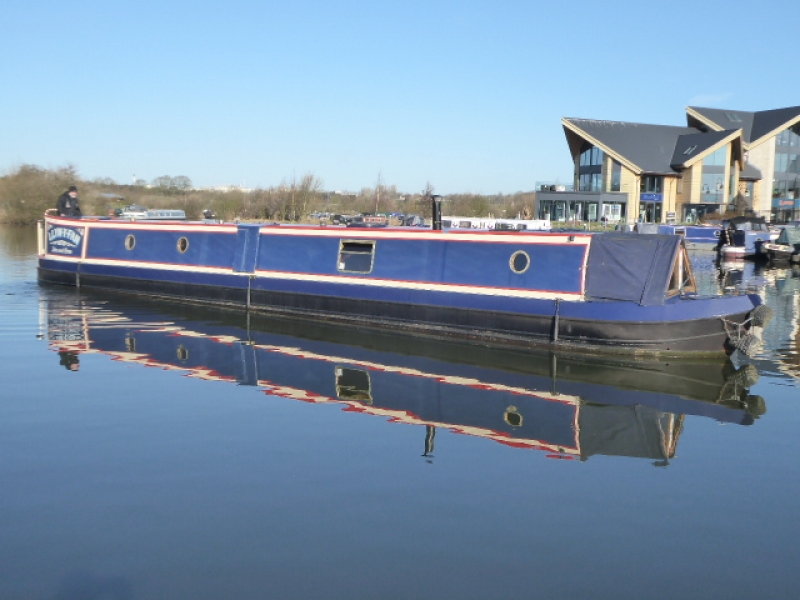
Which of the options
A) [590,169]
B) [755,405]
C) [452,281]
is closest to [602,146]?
[590,169]

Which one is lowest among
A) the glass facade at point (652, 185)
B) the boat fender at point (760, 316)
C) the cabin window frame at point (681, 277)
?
the boat fender at point (760, 316)

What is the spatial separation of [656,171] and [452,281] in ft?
134

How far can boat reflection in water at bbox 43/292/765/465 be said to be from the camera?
335 inches

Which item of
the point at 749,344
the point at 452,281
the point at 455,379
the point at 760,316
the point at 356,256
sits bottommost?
the point at 455,379

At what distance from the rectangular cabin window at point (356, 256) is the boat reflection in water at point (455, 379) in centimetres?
118

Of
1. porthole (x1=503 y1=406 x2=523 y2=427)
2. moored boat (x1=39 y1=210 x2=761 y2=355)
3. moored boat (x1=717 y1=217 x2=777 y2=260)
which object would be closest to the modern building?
moored boat (x1=717 y1=217 x2=777 y2=260)

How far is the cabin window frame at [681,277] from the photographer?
39.9ft

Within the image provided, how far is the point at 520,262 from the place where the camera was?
13.0 m

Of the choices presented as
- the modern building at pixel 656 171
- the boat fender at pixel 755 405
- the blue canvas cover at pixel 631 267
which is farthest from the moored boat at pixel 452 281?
the modern building at pixel 656 171

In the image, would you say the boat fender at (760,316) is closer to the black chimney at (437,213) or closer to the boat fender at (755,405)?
the boat fender at (755,405)

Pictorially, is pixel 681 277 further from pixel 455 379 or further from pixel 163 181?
pixel 163 181

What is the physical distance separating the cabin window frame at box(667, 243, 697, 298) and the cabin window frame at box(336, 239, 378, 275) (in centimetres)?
516

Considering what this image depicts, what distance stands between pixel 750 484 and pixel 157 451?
17.0ft

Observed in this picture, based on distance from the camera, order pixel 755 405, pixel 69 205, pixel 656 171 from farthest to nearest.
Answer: pixel 656 171 < pixel 69 205 < pixel 755 405
